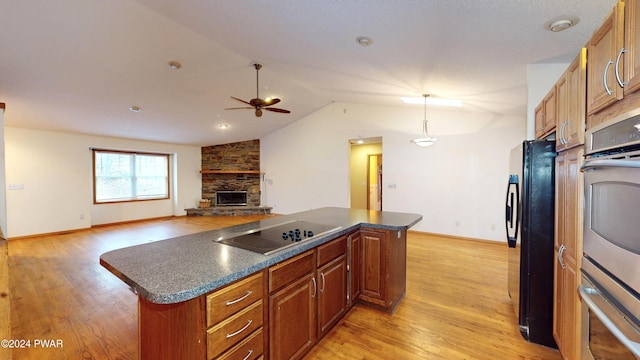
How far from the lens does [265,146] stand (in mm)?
8414

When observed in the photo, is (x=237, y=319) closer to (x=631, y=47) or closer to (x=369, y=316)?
(x=369, y=316)

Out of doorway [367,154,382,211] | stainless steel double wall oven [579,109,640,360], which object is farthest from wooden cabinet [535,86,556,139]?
doorway [367,154,382,211]

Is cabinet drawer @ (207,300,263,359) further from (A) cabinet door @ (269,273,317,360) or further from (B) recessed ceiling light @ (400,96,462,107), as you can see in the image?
(B) recessed ceiling light @ (400,96,462,107)

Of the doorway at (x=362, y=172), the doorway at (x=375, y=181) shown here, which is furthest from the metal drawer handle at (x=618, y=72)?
the doorway at (x=375, y=181)

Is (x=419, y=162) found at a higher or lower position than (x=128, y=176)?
higher

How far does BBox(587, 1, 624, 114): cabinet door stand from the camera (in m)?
1.10

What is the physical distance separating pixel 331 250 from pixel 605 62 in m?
1.89

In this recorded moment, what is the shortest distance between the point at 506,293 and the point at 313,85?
4188 millimetres

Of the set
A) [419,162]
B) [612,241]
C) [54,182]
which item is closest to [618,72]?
[612,241]

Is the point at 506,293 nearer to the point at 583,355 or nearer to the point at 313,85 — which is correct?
the point at 583,355

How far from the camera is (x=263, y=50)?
328 cm

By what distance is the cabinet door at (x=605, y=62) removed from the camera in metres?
1.10

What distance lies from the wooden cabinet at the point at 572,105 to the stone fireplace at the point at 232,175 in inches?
300

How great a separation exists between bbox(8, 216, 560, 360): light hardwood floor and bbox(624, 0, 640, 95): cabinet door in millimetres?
1920
